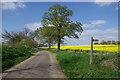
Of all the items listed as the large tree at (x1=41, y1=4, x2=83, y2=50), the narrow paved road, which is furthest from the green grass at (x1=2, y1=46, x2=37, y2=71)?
the large tree at (x1=41, y1=4, x2=83, y2=50)

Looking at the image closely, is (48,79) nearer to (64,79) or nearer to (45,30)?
(64,79)

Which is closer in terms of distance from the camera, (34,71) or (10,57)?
(34,71)

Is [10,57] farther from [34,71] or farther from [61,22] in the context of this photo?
[61,22]

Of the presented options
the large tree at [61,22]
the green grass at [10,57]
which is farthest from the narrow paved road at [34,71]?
the large tree at [61,22]

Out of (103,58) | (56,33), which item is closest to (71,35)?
(56,33)

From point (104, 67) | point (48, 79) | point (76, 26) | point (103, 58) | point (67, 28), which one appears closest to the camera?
point (48, 79)

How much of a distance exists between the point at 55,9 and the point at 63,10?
1.73 metres

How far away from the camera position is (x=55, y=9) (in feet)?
66.0

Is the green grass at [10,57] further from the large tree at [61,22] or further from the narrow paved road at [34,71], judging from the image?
the large tree at [61,22]

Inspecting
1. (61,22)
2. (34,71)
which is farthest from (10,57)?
(61,22)

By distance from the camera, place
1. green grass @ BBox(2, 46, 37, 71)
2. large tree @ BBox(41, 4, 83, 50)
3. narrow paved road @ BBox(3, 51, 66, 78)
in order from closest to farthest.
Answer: narrow paved road @ BBox(3, 51, 66, 78)
green grass @ BBox(2, 46, 37, 71)
large tree @ BBox(41, 4, 83, 50)

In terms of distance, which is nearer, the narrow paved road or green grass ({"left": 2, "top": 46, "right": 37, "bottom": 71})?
the narrow paved road

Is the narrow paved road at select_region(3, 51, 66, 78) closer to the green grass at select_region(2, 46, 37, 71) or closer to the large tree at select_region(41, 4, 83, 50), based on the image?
the green grass at select_region(2, 46, 37, 71)

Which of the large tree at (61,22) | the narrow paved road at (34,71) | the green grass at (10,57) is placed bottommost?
the narrow paved road at (34,71)
